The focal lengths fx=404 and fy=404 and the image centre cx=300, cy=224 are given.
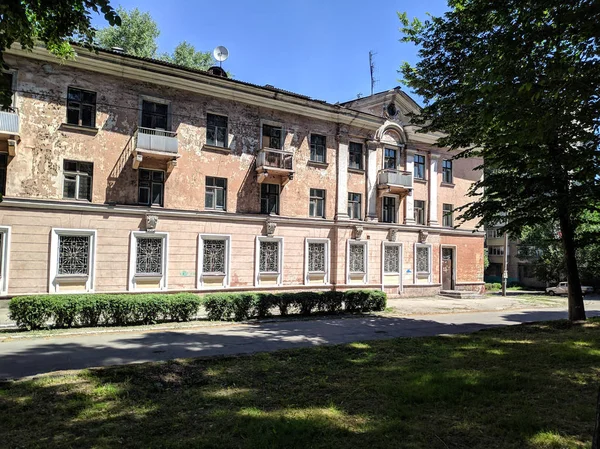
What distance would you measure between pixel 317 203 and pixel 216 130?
21.9ft

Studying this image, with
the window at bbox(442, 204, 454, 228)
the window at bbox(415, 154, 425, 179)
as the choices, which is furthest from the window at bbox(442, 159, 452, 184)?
the window at bbox(415, 154, 425, 179)

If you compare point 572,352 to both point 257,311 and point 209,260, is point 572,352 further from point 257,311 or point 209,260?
point 209,260

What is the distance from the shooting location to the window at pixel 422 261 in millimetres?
25516

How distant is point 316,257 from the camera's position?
22.0m

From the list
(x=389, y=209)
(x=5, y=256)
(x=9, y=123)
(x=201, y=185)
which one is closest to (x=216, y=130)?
(x=201, y=185)

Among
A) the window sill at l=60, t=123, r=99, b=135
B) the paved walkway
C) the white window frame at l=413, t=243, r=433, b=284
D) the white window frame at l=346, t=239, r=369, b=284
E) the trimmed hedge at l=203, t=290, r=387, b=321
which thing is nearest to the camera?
the paved walkway

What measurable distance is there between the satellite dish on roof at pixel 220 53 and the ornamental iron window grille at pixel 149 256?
11.2 metres

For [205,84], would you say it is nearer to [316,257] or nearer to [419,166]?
[316,257]

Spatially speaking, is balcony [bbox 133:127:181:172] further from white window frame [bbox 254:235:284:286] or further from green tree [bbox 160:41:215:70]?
green tree [bbox 160:41:215:70]

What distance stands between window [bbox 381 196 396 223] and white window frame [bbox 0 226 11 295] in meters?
18.6

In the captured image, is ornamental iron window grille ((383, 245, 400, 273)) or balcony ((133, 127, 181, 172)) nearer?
balcony ((133, 127, 181, 172))

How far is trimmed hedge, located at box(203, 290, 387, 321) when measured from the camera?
13.9 metres

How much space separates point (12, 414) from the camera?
16.3 ft

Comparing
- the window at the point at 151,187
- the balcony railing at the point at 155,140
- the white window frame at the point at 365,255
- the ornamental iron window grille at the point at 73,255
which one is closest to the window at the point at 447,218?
the white window frame at the point at 365,255
